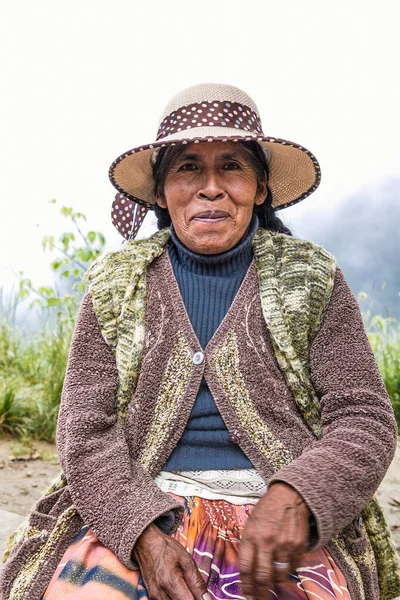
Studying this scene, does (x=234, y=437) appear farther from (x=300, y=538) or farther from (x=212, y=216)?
(x=212, y=216)

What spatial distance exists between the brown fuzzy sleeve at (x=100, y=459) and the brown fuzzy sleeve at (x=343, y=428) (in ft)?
1.32

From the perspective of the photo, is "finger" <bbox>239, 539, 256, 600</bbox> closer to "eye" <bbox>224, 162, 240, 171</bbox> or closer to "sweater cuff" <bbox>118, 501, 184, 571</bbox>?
"sweater cuff" <bbox>118, 501, 184, 571</bbox>

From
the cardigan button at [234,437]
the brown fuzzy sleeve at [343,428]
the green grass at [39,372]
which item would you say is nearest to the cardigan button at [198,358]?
the cardigan button at [234,437]

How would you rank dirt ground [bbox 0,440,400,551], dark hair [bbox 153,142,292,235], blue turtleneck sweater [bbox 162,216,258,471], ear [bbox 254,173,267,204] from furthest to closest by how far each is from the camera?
dirt ground [bbox 0,440,400,551], ear [bbox 254,173,267,204], dark hair [bbox 153,142,292,235], blue turtleneck sweater [bbox 162,216,258,471]

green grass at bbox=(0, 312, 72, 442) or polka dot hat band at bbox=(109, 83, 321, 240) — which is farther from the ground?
polka dot hat band at bbox=(109, 83, 321, 240)

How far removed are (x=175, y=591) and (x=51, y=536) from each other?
1.66 feet

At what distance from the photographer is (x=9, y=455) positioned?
5.16 m

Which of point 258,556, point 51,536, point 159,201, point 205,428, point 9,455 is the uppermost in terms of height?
point 159,201

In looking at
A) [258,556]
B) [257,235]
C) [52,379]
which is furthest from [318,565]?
[52,379]

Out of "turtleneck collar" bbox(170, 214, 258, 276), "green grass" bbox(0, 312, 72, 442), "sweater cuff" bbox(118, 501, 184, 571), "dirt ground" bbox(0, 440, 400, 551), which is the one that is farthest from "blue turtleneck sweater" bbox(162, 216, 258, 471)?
"green grass" bbox(0, 312, 72, 442)

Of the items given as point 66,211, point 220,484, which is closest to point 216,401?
point 220,484

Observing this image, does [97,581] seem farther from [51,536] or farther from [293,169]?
[293,169]

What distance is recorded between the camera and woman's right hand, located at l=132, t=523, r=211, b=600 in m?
1.79

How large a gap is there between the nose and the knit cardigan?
27 centimetres
